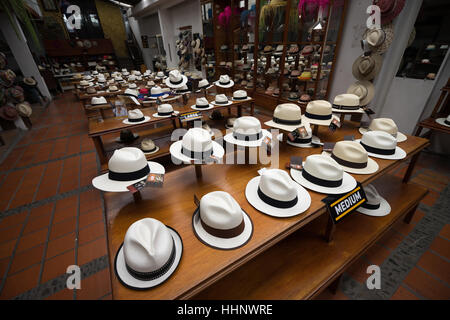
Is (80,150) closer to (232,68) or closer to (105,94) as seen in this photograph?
(105,94)

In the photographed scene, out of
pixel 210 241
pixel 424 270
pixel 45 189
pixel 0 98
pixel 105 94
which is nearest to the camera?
pixel 210 241

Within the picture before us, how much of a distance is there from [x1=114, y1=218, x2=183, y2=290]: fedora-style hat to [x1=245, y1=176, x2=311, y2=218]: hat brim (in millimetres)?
548

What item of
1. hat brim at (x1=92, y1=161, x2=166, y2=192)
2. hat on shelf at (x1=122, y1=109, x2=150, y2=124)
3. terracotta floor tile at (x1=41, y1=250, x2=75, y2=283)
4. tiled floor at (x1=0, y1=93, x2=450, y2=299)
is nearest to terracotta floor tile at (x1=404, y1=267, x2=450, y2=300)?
tiled floor at (x1=0, y1=93, x2=450, y2=299)

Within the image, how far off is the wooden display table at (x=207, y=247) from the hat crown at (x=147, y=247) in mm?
99

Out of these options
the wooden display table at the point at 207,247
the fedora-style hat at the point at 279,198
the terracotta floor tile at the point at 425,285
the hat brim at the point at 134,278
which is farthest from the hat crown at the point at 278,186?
the terracotta floor tile at the point at 425,285

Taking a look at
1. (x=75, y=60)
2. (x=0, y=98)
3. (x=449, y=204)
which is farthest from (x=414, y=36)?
(x=75, y=60)

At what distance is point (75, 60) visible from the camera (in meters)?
13.4

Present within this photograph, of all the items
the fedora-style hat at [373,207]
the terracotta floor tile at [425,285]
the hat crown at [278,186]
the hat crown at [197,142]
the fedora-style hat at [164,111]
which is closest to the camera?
the hat crown at [278,186]

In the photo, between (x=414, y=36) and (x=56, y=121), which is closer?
(x=414, y=36)

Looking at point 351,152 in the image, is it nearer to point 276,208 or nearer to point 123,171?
point 276,208

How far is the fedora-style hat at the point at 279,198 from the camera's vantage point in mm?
1159

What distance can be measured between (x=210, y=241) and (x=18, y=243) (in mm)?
2588

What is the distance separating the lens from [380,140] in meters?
1.71

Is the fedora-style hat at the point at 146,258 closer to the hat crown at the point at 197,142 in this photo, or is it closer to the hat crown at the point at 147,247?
the hat crown at the point at 147,247
